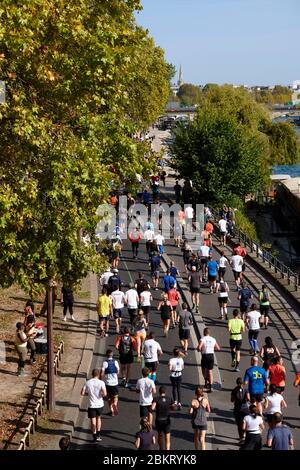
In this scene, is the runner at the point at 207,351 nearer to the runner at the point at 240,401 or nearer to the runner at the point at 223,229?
the runner at the point at 240,401

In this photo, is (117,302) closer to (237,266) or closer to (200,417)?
(237,266)

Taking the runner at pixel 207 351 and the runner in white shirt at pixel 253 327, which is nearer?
the runner at pixel 207 351

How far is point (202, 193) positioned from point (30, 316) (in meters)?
22.1

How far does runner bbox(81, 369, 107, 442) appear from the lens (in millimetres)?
15461

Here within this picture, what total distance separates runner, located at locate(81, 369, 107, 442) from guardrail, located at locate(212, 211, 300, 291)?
12961 mm

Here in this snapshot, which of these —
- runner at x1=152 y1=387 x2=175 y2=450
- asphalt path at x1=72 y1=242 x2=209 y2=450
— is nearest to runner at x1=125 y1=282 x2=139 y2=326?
asphalt path at x1=72 y1=242 x2=209 y2=450

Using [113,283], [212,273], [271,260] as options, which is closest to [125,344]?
[113,283]

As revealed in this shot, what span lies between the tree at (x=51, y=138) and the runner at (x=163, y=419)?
3.35m

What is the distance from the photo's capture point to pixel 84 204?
15742 millimetres

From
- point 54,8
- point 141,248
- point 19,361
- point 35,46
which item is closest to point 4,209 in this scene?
point 35,46

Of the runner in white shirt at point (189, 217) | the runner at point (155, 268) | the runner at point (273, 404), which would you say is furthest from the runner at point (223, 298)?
the runner in white shirt at point (189, 217)

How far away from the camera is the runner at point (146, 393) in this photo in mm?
15477

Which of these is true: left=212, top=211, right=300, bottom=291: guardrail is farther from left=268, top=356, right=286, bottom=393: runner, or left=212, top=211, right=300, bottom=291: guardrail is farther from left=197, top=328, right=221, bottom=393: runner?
left=268, top=356, right=286, bottom=393: runner

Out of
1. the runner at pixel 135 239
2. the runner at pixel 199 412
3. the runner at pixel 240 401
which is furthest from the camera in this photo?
the runner at pixel 135 239
